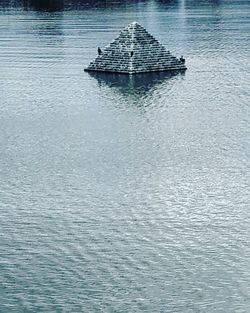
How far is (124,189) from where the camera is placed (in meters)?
46.5

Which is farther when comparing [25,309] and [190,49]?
[190,49]

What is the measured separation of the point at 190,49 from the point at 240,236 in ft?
229

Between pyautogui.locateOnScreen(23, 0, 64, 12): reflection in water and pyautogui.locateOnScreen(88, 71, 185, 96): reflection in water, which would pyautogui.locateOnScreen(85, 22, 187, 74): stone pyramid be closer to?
pyautogui.locateOnScreen(88, 71, 185, 96): reflection in water

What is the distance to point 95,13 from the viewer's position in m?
166

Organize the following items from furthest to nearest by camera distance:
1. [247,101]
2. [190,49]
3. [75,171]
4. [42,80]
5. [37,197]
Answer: [190,49]
[42,80]
[247,101]
[75,171]
[37,197]

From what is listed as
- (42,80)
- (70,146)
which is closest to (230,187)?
(70,146)

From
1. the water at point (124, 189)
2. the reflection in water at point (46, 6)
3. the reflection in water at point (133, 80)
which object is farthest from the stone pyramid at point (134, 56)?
the reflection in water at point (46, 6)

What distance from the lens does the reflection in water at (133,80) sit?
7775 cm

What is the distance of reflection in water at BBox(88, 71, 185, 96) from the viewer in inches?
3061

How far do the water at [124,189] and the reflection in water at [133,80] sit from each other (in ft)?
0.38

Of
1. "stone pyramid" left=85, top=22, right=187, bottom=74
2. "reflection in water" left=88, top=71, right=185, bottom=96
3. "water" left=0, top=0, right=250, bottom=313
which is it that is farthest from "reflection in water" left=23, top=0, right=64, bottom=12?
"reflection in water" left=88, top=71, right=185, bottom=96

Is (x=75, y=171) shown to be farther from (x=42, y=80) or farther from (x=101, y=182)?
(x=42, y=80)

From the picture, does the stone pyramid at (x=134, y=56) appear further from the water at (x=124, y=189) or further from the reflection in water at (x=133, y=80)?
the water at (x=124, y=189)

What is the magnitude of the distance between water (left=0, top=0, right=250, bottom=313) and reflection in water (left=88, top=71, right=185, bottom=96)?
0.38ft
